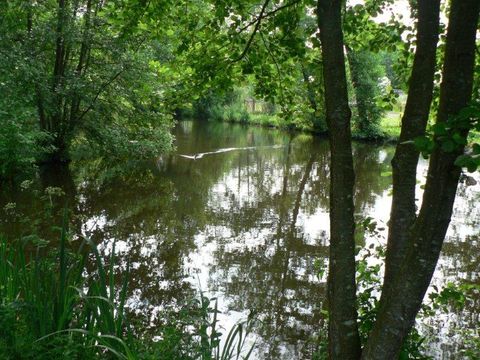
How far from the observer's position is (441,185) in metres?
2.04

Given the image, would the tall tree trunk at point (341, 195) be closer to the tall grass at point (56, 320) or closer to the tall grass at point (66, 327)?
the tall grass at point (66, 327)

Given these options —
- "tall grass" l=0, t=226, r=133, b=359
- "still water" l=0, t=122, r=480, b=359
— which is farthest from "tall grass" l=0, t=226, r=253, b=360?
"still water" l=0, t=122, r=480, b=359

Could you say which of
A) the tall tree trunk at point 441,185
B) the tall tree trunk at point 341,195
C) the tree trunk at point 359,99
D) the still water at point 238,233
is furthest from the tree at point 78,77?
the tree trunk at point 359,99

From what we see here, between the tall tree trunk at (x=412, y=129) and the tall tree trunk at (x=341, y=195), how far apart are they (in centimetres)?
23

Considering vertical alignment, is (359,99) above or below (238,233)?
above

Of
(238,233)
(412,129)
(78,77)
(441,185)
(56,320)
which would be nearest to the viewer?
(441,185)

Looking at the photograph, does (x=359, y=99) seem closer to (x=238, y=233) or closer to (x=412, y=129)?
(x=238, y=233)

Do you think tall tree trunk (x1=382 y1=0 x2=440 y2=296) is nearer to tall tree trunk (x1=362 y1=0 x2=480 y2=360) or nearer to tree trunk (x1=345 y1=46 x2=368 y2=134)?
tall tree trunk (x1=362 y1=0 x2=480 y2=360)

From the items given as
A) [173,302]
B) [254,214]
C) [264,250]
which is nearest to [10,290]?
[173,302]

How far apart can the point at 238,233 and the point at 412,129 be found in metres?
6.91

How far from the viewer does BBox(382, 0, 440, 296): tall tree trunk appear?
242 centimetres

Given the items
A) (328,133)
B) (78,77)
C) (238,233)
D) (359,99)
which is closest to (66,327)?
(328,133)

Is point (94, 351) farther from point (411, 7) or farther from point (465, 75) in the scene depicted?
point (411, 7)

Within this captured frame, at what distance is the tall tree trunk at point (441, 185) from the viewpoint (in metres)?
2.04
